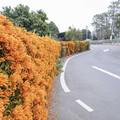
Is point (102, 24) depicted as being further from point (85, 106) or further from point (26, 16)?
point (85, 106)

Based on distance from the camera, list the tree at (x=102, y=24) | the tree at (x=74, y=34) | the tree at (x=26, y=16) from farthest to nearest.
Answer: the tree at (x=102, y=24), the tree at (x=74, y=34), the tree at (x=26, y=16)

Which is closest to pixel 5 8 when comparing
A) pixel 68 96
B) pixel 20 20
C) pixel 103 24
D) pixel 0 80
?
pixel 20 20

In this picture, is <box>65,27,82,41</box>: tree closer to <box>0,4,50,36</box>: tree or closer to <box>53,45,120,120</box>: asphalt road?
<box>0,4,50,36</box>: tree

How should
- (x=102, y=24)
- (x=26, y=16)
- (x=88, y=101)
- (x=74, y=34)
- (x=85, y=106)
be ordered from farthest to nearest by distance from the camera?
(x=102, y=24), (x=74, y=34), (x=26, y=16), (x=88, y=101), (x=85, y=106)

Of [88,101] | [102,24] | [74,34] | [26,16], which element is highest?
[102,24]

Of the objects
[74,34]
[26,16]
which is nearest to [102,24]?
[74,34]

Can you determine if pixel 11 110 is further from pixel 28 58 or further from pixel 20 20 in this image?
pixel 20 20

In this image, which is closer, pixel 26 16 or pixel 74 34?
pixel 26 16

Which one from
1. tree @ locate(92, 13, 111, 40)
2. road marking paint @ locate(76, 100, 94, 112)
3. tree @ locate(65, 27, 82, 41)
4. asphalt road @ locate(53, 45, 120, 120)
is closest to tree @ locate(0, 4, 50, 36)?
asphalt road @ locate(53, 45, 120, 120)

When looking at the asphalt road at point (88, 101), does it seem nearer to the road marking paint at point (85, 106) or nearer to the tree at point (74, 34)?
the road marking paint at point (85, 106)

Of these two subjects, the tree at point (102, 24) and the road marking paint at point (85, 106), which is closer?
the road marking paint at point (85, 106)

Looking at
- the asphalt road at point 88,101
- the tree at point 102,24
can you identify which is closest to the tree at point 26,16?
the asphalt road at point 88,101

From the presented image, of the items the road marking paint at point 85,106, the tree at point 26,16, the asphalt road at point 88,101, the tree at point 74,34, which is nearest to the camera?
the asphalt road at point 88,101

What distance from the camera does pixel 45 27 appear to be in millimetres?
22969
